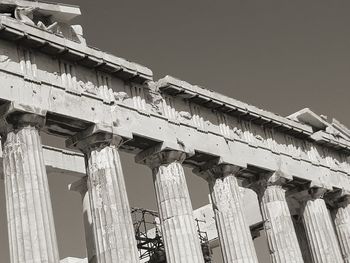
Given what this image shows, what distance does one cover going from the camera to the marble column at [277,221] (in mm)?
24031

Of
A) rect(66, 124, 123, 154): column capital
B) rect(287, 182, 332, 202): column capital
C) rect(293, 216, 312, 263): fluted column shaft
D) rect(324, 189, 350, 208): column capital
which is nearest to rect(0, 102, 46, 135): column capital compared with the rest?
rect(66, 124, 123, 154): column capital

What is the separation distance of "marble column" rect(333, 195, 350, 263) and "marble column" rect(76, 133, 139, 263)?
13.2 metres

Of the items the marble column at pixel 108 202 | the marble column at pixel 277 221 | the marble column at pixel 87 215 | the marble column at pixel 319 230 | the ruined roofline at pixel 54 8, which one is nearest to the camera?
the marble column at pixel 108 202

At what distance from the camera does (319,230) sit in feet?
86.8

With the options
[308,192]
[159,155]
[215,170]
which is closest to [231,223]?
[215,170]

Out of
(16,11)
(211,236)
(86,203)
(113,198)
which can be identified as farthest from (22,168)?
(211,236)

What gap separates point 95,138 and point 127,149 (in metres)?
2.20

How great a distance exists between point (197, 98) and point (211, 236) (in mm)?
14597

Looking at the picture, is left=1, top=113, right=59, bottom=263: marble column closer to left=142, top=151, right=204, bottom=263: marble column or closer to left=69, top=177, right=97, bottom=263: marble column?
left=69, top=177, right=97, bottom=263: marble column

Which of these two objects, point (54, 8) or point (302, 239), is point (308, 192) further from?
point (54, 8)

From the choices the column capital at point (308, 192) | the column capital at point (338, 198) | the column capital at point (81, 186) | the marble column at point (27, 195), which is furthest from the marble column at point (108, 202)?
the column capital at point (338, 198)

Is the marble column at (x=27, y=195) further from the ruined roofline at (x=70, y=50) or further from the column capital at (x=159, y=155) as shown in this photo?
the column capital at (x=159, y=155)

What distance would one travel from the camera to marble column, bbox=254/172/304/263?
2403 centimetres

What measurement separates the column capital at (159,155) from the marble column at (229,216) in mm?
2231
